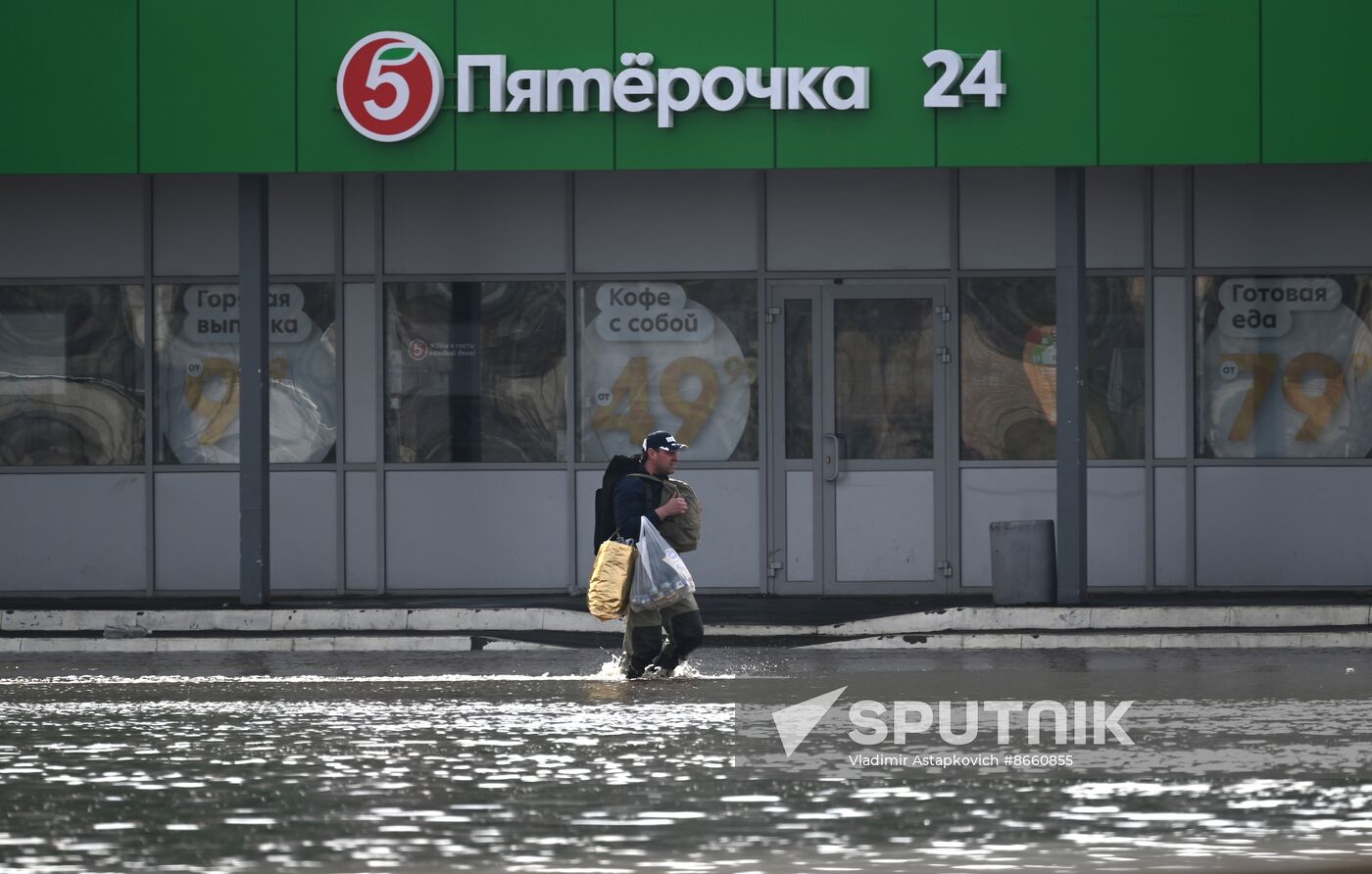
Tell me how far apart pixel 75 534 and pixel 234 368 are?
211 cm

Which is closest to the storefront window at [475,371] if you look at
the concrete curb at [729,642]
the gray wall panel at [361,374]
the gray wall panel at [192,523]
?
the gray wall panel at [361,374]

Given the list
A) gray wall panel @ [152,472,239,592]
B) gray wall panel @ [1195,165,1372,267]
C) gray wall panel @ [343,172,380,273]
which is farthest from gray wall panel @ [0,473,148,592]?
gray wall panel @ [1195,165,1372,267]

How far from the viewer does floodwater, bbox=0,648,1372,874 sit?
885cm

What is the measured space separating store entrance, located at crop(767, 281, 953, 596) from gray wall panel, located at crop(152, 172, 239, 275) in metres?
5.13

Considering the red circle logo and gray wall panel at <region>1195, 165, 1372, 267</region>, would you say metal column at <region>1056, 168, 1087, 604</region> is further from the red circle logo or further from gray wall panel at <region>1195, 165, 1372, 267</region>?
the red circle logo

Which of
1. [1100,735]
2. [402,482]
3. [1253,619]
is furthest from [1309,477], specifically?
[1100,735]

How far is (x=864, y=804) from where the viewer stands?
9.94 metres

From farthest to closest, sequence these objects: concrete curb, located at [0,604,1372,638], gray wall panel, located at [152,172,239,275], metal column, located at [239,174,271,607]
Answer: gray wall panel, located at [152,172,239,275]
metal column, located at [239,174,271,607]
concrete curb, located at [0,604,1372,638]

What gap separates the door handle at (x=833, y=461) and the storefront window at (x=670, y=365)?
676mm

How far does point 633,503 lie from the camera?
50.5 feet

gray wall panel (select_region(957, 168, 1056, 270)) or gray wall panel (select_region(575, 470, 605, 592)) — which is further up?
gray wall panel (select_region(957, 168, 1056, 270))

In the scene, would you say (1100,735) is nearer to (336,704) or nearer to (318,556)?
(336,704)

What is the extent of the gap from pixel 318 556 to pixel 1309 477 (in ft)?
29.6

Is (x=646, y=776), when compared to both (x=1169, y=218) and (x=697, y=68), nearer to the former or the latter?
(x=697, y=68)
